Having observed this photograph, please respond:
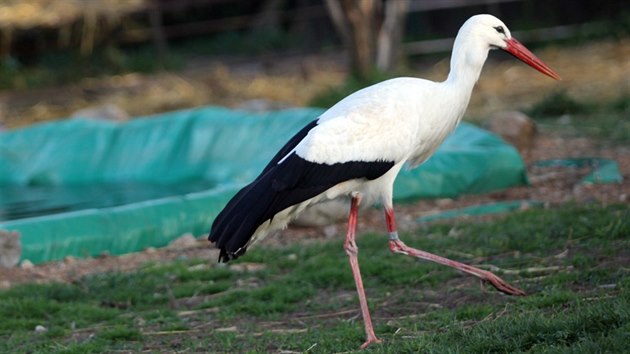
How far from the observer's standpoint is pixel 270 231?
6.25 metres

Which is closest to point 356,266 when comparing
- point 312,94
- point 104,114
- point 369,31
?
point 369,31

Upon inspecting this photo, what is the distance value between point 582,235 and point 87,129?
704cm

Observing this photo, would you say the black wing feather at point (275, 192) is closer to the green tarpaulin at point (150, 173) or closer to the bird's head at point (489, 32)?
the bird's head at point (489, 32)

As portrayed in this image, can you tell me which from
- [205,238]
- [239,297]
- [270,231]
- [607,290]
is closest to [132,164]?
[205,238]

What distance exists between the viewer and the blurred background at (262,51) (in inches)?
575

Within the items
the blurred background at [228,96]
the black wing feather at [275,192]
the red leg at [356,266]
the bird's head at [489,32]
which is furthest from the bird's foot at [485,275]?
the blurred background at [228,96]

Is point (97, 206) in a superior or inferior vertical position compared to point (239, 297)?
superior

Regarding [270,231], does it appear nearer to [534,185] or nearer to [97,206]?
[534,185]

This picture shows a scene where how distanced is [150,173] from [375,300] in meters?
6.01

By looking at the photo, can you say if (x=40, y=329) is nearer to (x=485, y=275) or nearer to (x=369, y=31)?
(x=485, y=275)

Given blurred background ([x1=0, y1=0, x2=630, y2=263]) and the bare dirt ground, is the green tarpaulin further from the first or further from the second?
the bare dirt ground

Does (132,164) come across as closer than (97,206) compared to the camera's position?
No

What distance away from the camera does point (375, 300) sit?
21.9 feet

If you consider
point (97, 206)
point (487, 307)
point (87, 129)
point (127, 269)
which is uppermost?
point (87, 129)
